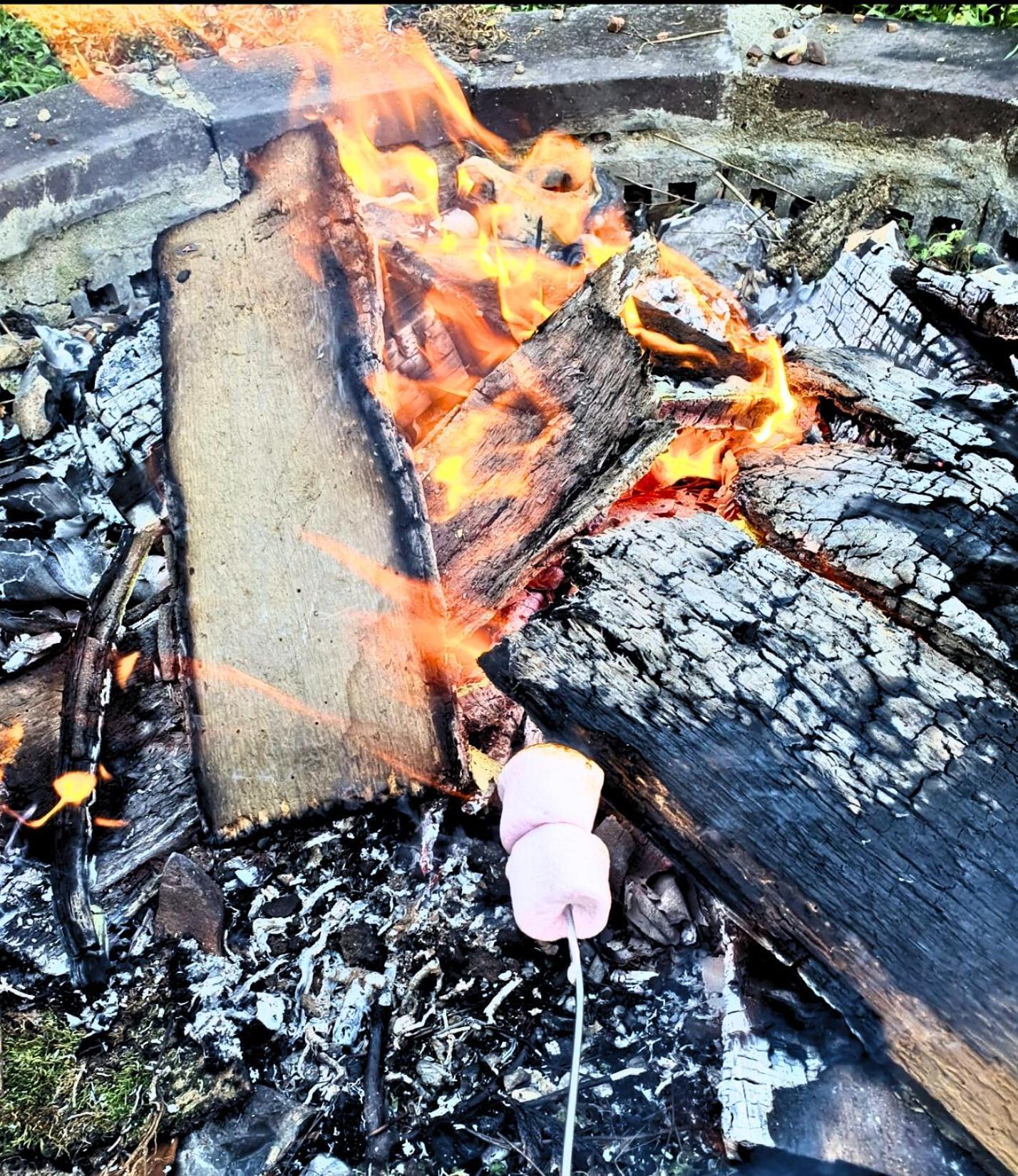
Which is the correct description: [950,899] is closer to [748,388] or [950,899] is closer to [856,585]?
[856,585]

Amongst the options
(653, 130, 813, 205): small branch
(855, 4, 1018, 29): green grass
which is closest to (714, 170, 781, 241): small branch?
(653, 130, 813, 205): small branch

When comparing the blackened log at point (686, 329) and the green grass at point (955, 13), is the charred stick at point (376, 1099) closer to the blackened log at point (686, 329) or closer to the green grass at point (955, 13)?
the blackened log at point (686, 329)

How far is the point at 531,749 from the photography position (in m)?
2.13

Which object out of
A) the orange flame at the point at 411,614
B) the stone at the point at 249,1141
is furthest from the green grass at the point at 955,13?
the stone at the point at 249,1141

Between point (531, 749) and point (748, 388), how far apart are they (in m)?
1.19

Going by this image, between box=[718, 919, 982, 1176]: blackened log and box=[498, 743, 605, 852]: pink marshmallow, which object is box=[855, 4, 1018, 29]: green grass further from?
box=[718, 919, 982, 1176]: blackened log

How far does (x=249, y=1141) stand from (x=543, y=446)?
181 cm

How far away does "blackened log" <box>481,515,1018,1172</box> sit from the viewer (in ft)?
5.72

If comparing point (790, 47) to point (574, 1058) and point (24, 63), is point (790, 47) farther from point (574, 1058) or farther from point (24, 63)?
point (574, 1058)

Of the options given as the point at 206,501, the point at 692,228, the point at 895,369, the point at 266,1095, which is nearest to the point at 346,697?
the point at 206,501

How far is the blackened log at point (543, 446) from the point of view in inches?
98.6

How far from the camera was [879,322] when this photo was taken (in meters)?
2.97

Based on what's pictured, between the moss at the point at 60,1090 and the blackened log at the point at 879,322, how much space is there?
2.61m

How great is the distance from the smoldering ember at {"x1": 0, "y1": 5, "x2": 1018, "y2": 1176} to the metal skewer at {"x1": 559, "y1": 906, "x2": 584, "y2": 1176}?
13 mm
